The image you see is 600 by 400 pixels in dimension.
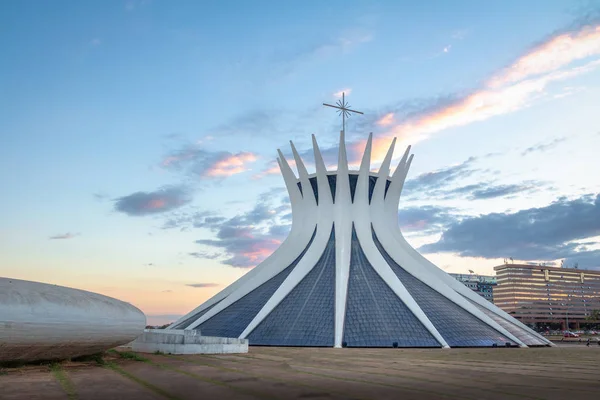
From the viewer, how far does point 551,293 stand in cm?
17125

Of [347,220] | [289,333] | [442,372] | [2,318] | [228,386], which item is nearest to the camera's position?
[228,386]

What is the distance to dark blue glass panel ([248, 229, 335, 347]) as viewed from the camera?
32469 mm

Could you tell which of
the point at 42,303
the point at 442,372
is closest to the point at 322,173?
the point at 442,372

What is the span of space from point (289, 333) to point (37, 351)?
20496 mm

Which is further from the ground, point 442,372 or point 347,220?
point 347,220

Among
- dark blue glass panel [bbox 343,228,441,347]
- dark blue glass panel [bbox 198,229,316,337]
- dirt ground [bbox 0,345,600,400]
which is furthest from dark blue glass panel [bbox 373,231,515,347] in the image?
dirt ground [bbox 0,345,600,400]

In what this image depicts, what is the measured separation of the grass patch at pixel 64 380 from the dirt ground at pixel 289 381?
2 centimetres

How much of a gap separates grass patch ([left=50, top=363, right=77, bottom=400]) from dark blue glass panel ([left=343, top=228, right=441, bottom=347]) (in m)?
20.2

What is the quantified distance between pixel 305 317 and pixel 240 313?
575 cm

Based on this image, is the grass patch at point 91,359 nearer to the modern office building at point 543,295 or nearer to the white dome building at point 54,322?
the white dome building at point 54,322

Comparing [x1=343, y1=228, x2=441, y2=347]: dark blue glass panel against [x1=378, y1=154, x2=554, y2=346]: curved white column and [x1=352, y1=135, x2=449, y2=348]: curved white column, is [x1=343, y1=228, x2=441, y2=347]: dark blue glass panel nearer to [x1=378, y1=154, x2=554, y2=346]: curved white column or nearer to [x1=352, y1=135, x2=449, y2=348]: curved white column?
[x1=352, y1=135, x2=449, y2=348]: curved white column

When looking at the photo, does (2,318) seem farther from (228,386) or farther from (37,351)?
(228,386)

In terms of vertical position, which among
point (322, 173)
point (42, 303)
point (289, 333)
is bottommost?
point (289, 333)

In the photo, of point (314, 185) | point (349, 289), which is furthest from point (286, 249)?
point (349, 289)
